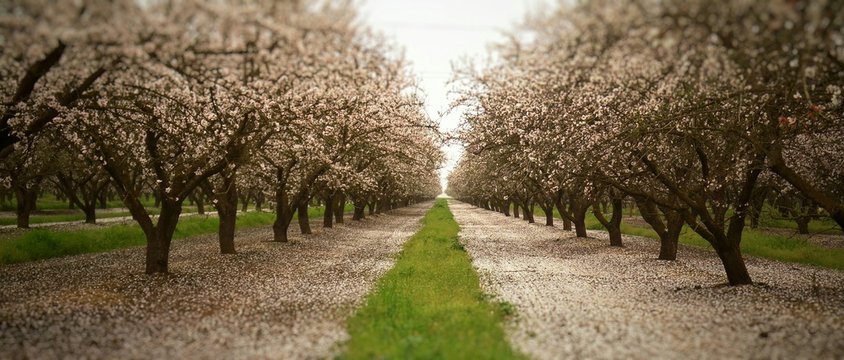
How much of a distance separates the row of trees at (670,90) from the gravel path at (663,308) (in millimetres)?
2447

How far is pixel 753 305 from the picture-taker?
14.8 meters

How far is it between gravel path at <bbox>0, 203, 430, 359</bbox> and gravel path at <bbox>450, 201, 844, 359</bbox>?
4.67m

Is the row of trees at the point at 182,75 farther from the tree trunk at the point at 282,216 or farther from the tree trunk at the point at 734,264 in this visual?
the tree trunk at the point at 734,264

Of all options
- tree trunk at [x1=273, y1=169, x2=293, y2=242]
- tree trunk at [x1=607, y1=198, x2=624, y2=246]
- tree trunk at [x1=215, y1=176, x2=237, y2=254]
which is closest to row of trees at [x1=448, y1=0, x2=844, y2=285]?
tree trunk at [x1=607, y1=198, x2=624, y2=246]

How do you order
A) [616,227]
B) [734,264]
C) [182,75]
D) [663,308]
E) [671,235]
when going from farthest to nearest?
[616,227], [671,235], [734,264], [663,308], [182,75]

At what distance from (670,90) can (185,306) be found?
13.4 m

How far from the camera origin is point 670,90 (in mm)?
13258

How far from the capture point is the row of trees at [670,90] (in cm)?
983

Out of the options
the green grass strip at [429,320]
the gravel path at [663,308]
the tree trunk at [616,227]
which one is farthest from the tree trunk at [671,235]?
the green grass strip at [429,320]

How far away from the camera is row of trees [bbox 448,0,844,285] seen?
9.83 m

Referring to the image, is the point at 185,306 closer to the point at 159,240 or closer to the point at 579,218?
the point at 159,240

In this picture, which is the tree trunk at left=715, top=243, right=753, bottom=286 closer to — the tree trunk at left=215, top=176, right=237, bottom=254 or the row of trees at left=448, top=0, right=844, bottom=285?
the row of trees at left=448, top=0, right=844, bottom=285

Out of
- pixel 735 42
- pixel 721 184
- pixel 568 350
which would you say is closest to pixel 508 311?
pixel 568 350

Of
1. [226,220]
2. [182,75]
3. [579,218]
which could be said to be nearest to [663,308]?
[182,75]
